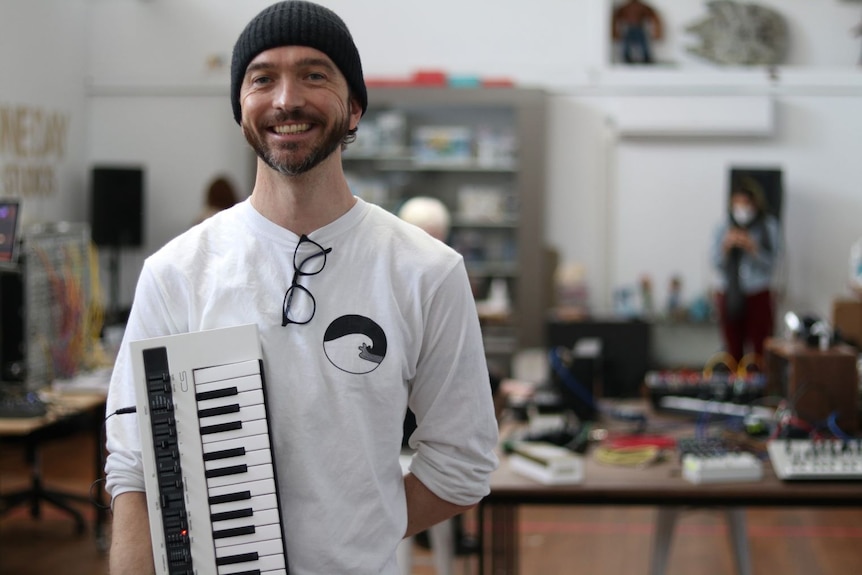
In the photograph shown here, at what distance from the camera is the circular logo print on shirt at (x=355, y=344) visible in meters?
1.44

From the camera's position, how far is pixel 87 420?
4.23m

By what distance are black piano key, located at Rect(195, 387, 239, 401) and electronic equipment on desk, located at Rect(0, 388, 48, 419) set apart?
8.63ft

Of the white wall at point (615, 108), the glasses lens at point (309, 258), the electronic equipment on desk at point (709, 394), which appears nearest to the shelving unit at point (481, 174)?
the white wall at point (615, 108)

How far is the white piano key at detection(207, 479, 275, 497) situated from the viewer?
142 centimetres

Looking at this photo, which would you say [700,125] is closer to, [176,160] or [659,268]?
[659,268]

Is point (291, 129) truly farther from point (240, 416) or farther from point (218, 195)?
A: point (218, 195)

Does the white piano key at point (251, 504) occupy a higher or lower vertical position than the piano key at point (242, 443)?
lower

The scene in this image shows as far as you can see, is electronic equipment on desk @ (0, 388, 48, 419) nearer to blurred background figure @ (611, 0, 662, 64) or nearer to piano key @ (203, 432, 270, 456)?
piano key @ (203, 432, 270, 456)

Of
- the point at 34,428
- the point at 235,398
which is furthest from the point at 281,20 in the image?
the point at 34,428

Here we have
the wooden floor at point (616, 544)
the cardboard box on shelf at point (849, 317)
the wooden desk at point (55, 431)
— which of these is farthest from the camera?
the cardboard box on shelf at point (849, 317)

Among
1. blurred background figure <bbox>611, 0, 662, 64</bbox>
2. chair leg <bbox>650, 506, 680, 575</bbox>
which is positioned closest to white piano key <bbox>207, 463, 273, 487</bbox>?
chair leg <bbox>650, 506, 680, 575</bbox>

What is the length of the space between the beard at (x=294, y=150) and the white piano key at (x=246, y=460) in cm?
37

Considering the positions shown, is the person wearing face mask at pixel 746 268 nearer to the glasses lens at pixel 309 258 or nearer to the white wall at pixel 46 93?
the white wall at pixel 46 93

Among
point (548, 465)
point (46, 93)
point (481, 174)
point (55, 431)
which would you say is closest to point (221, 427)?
point (548, 465)
